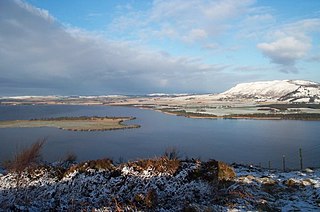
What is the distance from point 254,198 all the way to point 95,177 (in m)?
2.86

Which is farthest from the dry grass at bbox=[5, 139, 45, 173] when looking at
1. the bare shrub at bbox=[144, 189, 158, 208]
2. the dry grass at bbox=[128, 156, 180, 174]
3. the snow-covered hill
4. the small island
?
the snow-covered hill

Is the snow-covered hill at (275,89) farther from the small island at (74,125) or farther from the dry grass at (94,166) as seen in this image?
the dry grass at (94,166)

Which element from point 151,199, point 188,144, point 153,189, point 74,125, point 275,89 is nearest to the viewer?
point 151,199

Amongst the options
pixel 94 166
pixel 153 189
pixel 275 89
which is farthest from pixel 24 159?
pixel 275 89

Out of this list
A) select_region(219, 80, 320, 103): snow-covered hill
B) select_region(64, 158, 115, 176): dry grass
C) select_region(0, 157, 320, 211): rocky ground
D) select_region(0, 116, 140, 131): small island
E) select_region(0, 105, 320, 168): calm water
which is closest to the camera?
select_region(0, 157, 320, 211): rocky ground

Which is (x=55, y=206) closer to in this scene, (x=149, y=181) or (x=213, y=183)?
(x=149, y=181)

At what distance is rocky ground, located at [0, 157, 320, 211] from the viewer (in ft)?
15.5

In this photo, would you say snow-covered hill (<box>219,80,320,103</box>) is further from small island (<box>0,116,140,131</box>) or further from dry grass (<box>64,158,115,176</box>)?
dry grass (<box>64,158,115,176</box>)

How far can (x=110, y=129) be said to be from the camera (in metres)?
34.1

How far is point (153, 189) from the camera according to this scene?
5305 mm

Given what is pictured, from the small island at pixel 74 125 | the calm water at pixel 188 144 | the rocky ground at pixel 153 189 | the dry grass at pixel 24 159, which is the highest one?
the dry grass at pixel 24 159

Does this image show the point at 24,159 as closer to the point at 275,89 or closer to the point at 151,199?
the point at 151,199

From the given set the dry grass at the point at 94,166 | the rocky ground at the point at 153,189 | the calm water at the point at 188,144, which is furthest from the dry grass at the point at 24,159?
the calm water at the point at 188,144

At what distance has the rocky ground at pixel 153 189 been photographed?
4723 mm
